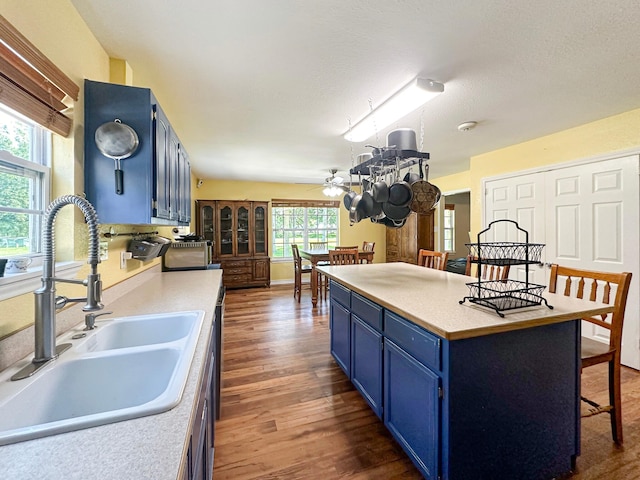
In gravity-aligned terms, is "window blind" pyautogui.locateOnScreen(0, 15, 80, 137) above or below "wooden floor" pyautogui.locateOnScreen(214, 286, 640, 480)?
above

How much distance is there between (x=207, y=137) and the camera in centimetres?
324

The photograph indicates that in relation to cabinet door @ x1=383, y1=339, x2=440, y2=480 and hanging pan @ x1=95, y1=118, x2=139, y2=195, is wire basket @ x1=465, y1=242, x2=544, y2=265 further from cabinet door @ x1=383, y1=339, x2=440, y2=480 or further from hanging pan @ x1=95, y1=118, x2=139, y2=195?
hanging pan @ x1=95, y1=118, x2=139, y2=195

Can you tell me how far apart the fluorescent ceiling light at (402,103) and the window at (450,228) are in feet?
16.5

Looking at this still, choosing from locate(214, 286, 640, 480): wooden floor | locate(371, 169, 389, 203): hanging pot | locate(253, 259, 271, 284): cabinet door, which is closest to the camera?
locate(214, 286, 640, 480): wooden floor

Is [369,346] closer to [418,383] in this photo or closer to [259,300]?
[418,383]

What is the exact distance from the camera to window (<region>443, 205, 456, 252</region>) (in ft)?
22.9

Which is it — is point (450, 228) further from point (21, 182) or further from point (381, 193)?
point (21, 182)

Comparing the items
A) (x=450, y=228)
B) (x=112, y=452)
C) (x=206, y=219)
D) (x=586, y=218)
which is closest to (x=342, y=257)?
(x=586, y=218)

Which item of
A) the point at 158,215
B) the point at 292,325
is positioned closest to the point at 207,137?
the point at 158,215

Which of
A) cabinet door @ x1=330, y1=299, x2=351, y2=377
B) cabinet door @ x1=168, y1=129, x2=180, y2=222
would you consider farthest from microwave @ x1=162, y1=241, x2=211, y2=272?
cabinet door @ x1=330, y1=299, x2=351, y2=377

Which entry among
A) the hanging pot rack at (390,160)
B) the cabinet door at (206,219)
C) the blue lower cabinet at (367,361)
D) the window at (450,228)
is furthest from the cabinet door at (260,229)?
the window at (450,228)

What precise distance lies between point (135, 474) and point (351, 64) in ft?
6.87

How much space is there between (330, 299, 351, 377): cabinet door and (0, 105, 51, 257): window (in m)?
1.88

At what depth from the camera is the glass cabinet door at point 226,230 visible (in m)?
5.83
